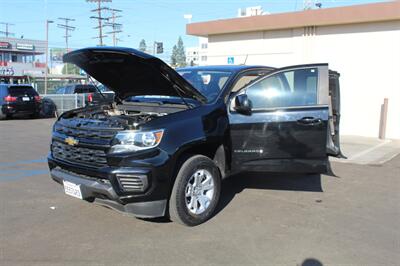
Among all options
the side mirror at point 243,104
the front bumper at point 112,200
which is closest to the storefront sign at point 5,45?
the side mirror at point 243,104

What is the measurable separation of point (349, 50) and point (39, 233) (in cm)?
1151

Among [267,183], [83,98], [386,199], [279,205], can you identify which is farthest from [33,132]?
[386,199]

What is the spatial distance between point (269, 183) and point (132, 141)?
3231mm

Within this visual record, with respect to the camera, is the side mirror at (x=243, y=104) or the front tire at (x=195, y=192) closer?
the front tire at (x=195, y=192)

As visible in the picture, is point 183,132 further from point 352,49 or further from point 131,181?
point 352,49

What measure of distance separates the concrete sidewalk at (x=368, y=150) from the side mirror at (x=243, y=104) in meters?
4.56

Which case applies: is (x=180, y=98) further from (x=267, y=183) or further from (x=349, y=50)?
(x=349, y=50)

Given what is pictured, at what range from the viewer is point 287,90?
5531 millimetres

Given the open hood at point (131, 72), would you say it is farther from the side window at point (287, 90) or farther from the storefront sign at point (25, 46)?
the storefront sign at point (25, 46)

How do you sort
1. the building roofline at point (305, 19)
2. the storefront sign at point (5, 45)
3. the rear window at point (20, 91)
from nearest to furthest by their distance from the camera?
the building roofline at point (305, 19), the rear window at point (20, 91), the storefront sign at point (5, 45)

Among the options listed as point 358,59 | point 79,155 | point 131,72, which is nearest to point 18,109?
point 358,59

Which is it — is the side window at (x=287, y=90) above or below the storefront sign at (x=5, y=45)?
below

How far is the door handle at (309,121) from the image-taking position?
5.25 meters

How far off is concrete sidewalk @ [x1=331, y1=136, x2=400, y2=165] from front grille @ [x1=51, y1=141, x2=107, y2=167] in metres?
6.12
